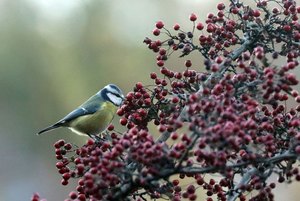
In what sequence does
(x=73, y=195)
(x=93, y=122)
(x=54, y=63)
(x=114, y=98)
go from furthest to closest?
(x=54, y=63), (x=114, y=98), (x=93, y=122), (x=73, y=195)

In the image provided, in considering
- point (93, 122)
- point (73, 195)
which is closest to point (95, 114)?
point (93, 122)

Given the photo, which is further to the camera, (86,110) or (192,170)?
(86,110)

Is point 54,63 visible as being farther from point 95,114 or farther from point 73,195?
point 73,195

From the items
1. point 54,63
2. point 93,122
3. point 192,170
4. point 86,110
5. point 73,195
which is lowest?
point 192,170

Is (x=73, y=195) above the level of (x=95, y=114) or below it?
below

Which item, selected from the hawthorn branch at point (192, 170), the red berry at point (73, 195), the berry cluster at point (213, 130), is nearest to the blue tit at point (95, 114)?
the berry cluster at point (213, 130)

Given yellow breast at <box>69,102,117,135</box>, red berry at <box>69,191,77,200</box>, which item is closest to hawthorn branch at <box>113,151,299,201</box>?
red berry at <box>69,191,77,200</box>

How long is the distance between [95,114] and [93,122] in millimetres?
64

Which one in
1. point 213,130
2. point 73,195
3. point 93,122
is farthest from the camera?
point 93,122

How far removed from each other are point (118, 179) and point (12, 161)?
61.9 ft

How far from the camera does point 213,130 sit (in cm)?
251

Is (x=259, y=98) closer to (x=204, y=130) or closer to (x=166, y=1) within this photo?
(x=204, y=130)

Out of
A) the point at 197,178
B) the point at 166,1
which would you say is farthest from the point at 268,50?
the point at 166,1

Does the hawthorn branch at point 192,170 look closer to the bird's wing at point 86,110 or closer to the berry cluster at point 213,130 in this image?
the berry cluster at point 213,130
